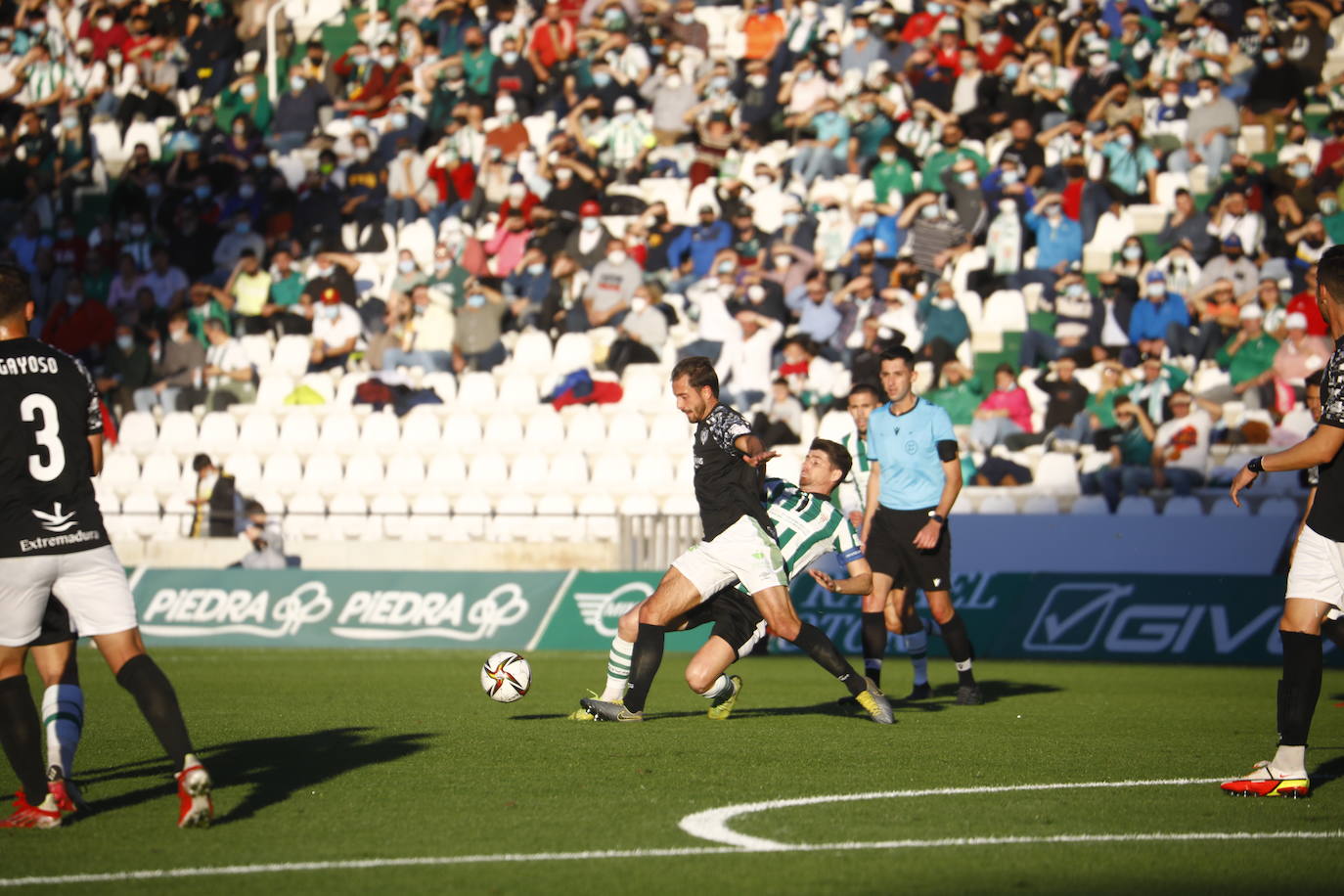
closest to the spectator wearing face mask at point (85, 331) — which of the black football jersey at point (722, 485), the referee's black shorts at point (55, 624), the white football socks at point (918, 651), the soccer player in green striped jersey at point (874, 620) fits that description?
the soccer player in green striped jersey at point (874, 620)

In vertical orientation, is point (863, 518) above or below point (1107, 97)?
below

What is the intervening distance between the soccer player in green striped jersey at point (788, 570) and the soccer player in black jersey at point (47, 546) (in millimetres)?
4165

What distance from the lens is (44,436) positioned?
6.55 m

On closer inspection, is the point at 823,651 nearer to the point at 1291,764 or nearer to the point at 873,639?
the point at 873,639

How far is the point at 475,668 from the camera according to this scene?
51.6ft

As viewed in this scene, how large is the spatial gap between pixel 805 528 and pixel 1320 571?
12.8 feet

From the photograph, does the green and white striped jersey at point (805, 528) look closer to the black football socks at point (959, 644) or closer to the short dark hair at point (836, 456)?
the short dark hair at point (836, 456)

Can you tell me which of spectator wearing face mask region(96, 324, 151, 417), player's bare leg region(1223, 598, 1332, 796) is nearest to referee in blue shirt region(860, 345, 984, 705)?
player's bare leg region(1223, 598, 1332, 796)

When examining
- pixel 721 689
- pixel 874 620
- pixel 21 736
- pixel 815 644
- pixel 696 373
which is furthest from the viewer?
pixel 874 620

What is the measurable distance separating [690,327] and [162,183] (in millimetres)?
9851

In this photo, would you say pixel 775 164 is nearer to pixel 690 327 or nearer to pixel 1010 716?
pixel 690 327

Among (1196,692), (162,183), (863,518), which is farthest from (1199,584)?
(162,183)

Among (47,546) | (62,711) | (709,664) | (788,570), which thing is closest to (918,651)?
(788,570)

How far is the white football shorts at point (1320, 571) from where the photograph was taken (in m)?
7.14
